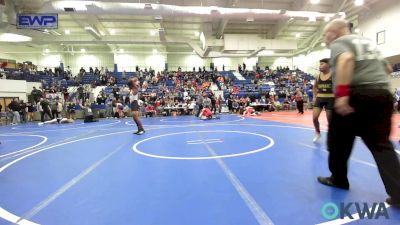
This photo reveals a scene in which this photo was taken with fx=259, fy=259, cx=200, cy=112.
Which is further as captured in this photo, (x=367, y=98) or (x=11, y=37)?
(x=11, y=37)

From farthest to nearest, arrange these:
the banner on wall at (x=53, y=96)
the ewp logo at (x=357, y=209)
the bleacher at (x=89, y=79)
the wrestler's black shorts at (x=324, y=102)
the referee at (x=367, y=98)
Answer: the bleacher at (x=89, y=79), the banner on wall at (x=53, y=96), the wrestler's black shorts at (x=324, y=102), the referee at (x=367, y=98), the ewp logo at (x=357, y=209)

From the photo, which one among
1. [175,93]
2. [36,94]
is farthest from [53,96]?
[175,93]

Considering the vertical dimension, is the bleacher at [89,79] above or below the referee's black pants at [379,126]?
above

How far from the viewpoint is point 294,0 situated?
21078 mm

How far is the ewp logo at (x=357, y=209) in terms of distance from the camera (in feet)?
7.34

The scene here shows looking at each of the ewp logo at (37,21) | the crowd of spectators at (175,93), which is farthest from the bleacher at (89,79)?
the ewp logo at (37,21)

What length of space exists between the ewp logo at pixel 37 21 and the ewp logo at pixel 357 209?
1565 centimetres

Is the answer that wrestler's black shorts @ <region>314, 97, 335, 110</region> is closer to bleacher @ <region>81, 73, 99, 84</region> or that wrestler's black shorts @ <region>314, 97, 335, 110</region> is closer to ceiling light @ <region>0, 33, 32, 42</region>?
ceiling light @ <region>0, 33, 32, 42</region>

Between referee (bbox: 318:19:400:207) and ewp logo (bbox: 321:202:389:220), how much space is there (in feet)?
0.59

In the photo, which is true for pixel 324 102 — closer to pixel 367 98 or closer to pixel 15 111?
pixel 367 98

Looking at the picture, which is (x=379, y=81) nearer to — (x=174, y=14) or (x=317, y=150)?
(x=317, y=150)

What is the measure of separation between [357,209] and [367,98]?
1014 mm

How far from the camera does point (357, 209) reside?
2.36 metres

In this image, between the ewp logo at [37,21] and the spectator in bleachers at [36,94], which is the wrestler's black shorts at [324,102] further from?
the spectator in bleachers at [36,94]
